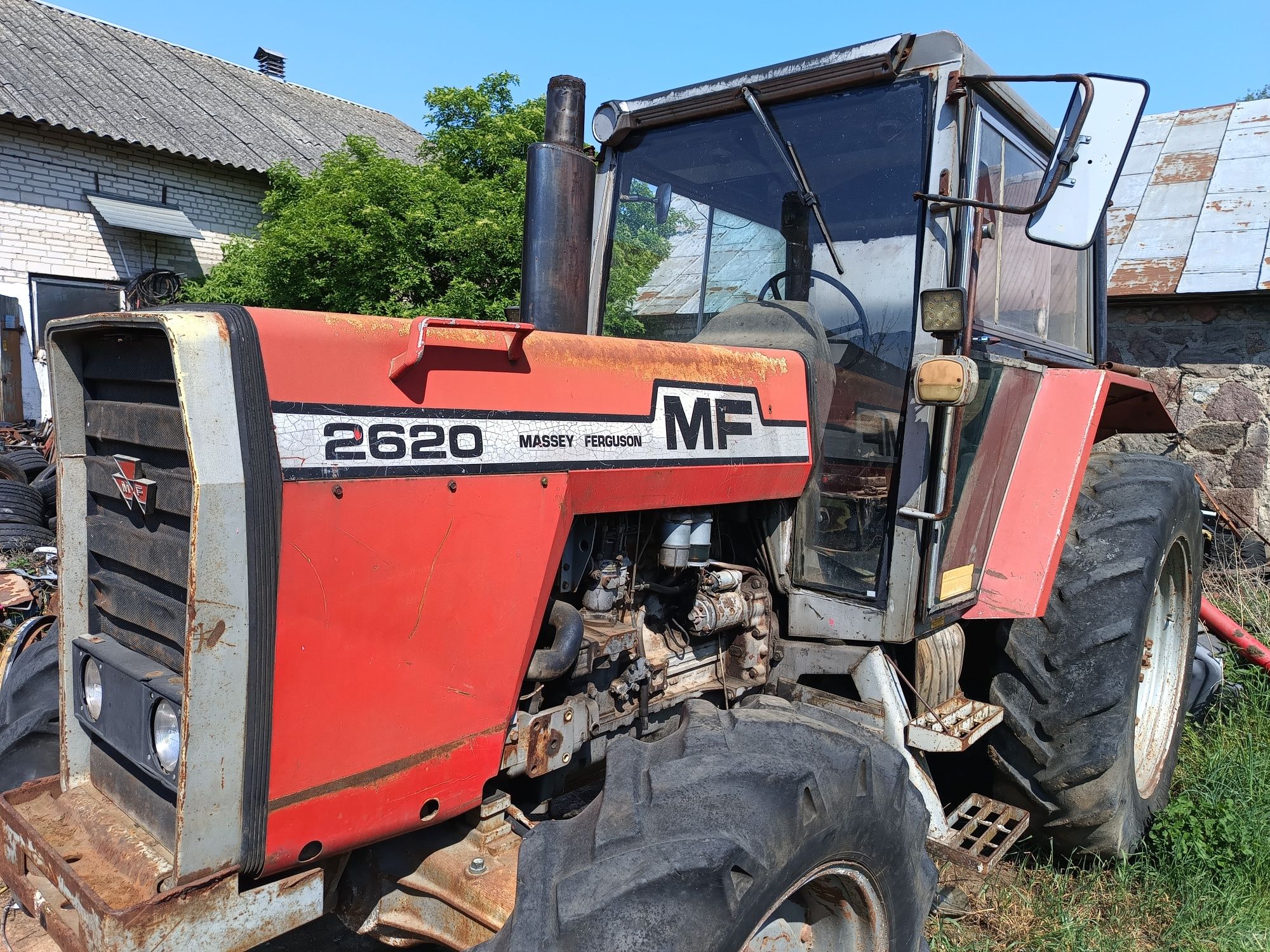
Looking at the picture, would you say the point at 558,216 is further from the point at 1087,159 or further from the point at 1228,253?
the point at 1228,253

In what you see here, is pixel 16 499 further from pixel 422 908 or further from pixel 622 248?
pixel 422 908

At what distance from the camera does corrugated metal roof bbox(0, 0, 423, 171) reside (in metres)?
12.0

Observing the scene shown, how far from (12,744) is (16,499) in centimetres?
468

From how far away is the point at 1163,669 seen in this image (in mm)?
3711

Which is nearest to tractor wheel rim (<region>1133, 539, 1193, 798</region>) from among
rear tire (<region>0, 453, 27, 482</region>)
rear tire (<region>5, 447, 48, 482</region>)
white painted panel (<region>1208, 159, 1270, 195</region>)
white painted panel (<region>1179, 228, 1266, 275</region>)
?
white painted panel (<region>1179, 228, 1266, 275</region>)

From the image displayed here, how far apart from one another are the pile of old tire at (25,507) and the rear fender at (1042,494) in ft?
16.8

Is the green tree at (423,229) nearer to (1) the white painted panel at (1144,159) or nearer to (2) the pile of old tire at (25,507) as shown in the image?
(2) the pile of old tire at (25,507)

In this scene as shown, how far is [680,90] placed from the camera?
2.95m

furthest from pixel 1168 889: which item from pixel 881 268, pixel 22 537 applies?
pixel 22 537

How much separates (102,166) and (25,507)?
7638 mm

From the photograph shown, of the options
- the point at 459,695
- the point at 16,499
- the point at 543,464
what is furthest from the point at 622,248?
the point at 16,499

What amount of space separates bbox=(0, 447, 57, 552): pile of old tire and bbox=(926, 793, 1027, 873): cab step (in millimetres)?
5124

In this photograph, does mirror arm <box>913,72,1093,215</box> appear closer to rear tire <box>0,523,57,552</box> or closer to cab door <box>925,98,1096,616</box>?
cab door <box>925,98,1096,616</box>

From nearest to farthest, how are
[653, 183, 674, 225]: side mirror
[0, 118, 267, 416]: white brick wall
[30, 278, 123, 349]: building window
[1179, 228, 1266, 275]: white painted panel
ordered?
[653, 183, 674, 225]: side mirror
[1179, 228, 1266, 275]: white painted panel
[0, 118, 267, 416]: white brick wall
[30, 278, 123, 349]: building window
